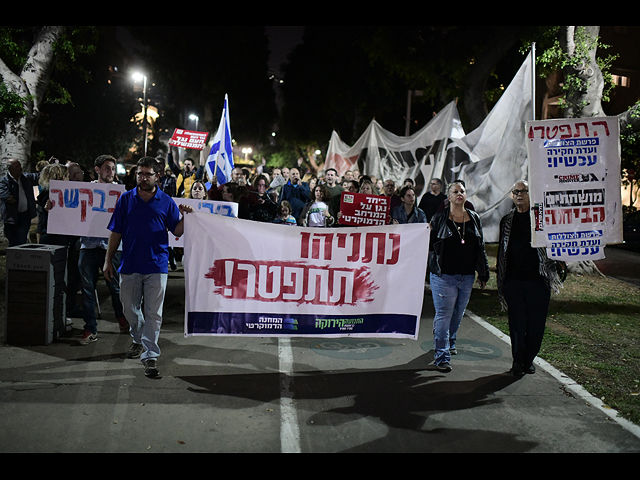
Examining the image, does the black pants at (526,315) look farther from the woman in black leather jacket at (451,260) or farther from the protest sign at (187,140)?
the protest sign at (187,140)

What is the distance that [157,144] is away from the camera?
176 ft

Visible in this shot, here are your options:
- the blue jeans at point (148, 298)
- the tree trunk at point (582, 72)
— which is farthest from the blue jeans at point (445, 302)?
the tree trunk at point (582, 72)

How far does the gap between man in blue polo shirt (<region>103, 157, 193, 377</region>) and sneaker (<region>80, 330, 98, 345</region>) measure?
108 cm

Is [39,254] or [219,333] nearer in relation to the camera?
[219,333]

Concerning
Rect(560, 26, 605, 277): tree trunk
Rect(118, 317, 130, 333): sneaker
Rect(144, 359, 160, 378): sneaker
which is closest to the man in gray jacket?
Rect(118, 317, 130, 333): sneaker

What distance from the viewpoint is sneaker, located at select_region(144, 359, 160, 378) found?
5.23 meters

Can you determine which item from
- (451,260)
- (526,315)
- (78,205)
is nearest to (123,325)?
(78,205)

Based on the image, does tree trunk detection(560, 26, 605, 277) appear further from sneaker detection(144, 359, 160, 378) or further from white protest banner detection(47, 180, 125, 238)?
sneaker detection(144, 359, 160, 378)

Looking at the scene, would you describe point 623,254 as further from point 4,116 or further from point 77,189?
point 4,116

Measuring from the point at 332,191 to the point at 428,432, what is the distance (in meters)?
7.13

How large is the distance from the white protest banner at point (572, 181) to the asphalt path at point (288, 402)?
1382 millimetres

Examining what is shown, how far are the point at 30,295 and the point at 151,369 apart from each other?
1803 mm
